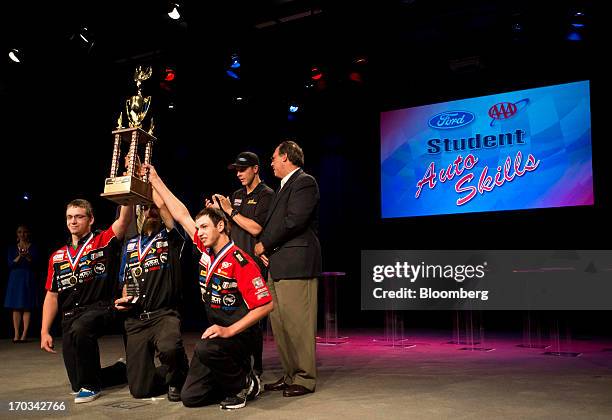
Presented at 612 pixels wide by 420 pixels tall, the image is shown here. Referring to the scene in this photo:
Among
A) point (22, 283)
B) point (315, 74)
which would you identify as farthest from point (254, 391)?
point (315, 74)

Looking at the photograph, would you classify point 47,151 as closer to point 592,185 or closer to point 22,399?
point 22,399

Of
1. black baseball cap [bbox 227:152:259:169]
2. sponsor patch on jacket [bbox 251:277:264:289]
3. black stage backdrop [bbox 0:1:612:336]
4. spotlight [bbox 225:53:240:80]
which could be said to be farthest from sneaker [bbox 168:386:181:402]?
spotlight [bbox 225:53:240:80]

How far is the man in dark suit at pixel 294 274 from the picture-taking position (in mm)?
3271

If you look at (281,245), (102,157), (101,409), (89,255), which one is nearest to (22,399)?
(101,409)

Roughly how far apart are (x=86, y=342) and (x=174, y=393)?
20.9 inches

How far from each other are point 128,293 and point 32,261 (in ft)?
13.9

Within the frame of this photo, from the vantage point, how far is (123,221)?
3.45 m

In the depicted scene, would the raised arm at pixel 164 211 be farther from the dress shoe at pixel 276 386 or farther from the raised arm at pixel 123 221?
the dress shoe at pixel 276 386

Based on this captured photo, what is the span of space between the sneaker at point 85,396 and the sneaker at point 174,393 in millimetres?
387

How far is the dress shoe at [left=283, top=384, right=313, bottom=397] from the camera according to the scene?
3.19 metres

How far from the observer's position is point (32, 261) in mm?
6992

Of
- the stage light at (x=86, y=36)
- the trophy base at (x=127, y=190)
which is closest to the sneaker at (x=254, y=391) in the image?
the trophy base at (x=127, y=190)

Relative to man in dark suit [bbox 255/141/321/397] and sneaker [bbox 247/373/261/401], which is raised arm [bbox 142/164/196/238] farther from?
sneaker [bbox 247/373/261/401]

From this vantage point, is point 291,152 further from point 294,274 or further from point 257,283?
point 257,283
